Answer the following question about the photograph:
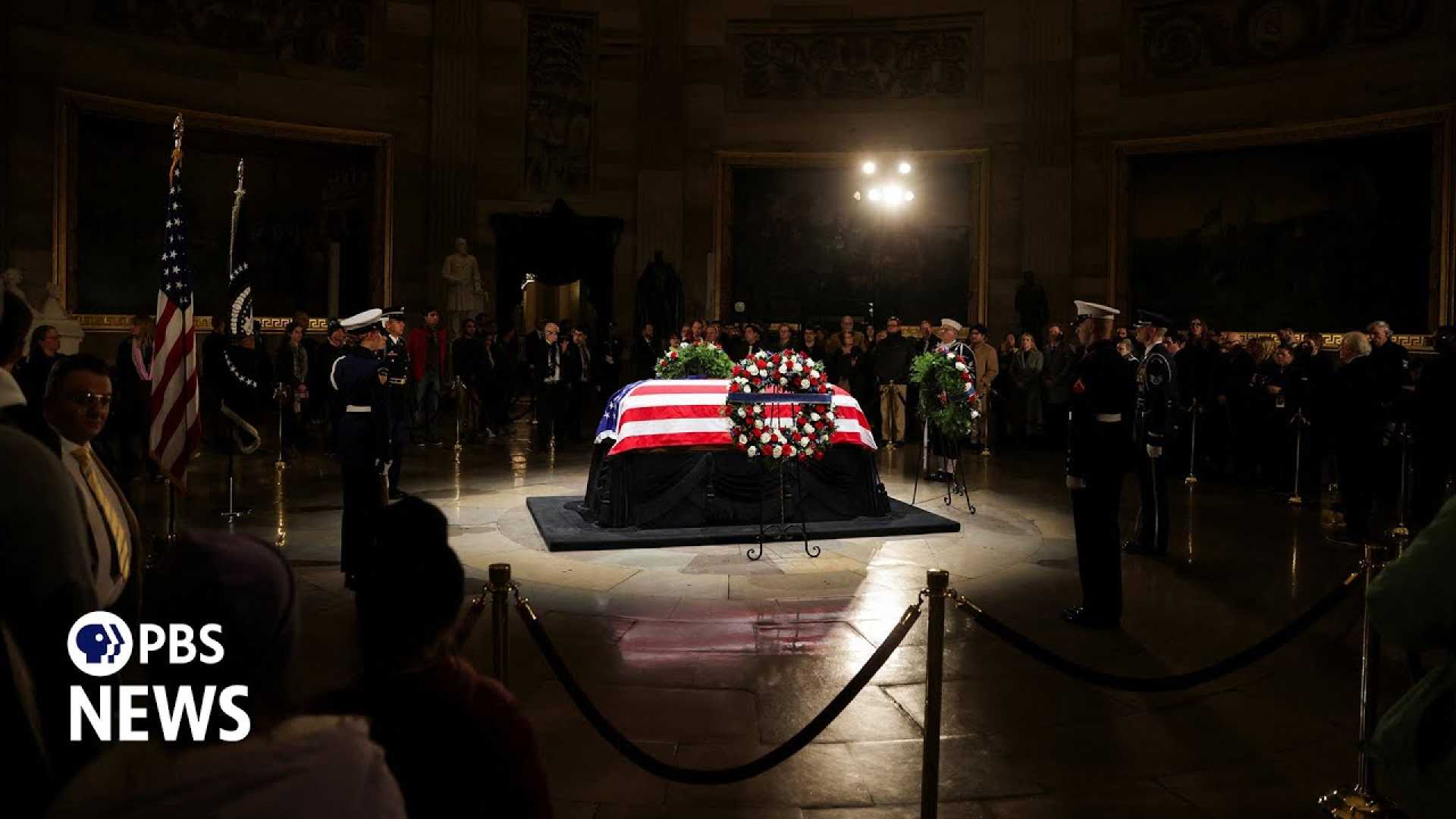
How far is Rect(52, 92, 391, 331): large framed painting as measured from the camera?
16.0 meters

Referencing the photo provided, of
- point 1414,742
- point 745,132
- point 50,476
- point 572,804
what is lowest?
point 572,804

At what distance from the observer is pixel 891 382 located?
1686 cm

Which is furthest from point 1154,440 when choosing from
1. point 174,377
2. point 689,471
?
point 174,377

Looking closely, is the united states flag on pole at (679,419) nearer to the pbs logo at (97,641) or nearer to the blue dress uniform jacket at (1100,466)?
the blue dress uniform jacket at (1100,466)

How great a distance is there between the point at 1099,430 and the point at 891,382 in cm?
1005

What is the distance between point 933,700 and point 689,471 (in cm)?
578

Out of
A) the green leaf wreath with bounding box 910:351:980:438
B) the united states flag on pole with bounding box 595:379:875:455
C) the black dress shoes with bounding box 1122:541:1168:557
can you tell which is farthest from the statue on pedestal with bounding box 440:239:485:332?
the black dress shoes with bounding box 1122:541:1168:557

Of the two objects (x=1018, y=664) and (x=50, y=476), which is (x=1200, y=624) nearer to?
(x=1018, y=664)

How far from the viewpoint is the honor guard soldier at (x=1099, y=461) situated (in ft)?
21.7

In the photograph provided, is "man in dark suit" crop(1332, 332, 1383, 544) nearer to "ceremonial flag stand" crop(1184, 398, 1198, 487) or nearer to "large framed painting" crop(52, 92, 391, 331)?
"ceremonial flag stand" crop(1184, 398, 1198, 487)

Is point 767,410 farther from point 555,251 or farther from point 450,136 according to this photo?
point 450,136

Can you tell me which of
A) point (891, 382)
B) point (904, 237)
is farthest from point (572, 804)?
point (904, 237)

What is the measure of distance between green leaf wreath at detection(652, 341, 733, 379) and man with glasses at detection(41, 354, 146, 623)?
7477 mm

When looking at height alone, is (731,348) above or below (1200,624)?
above
